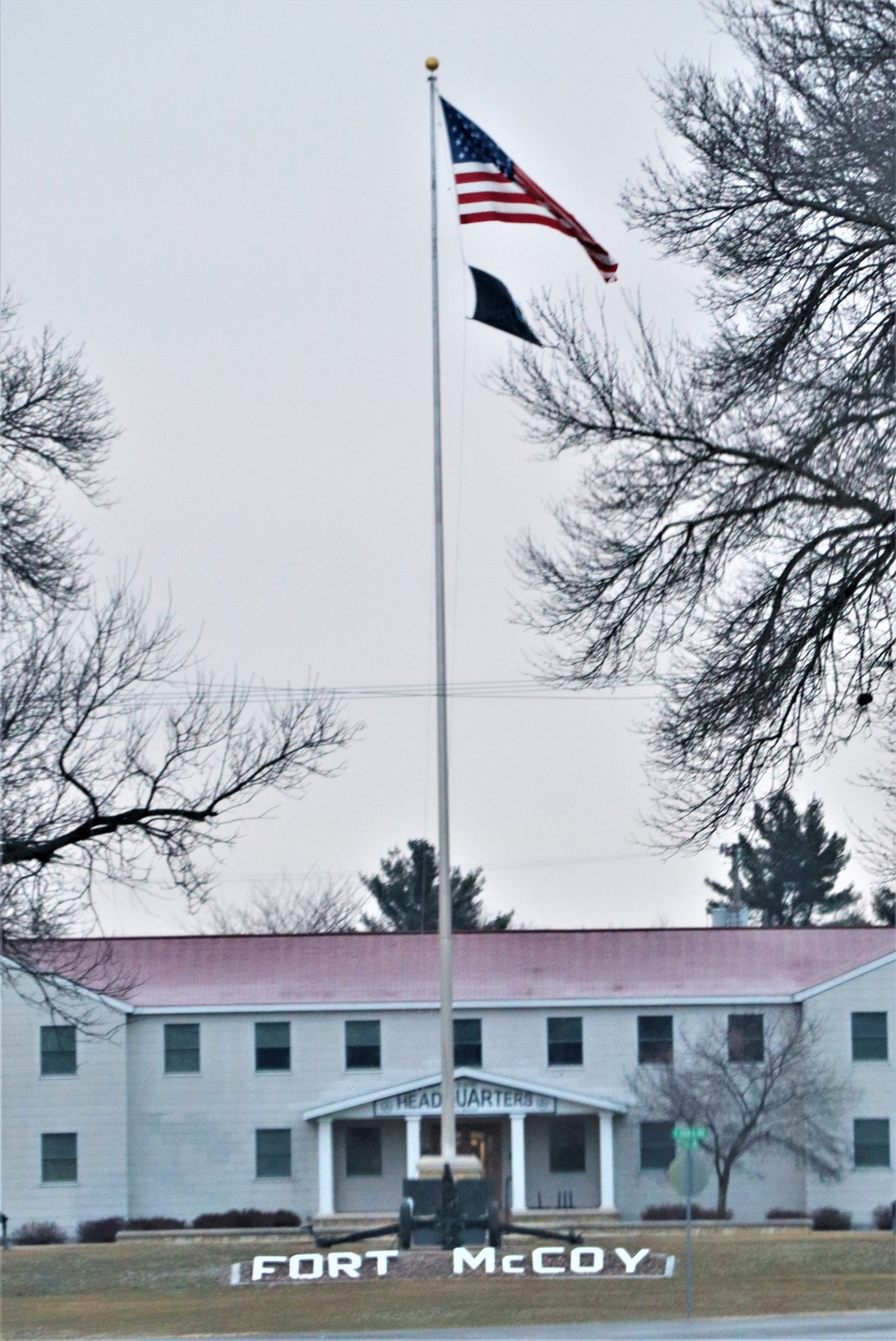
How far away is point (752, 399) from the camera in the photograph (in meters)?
11.1

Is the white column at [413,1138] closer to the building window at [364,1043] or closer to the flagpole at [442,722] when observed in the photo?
the building window at [364,1043]

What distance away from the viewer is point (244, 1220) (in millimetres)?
37000

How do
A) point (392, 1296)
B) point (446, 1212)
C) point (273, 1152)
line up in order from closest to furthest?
point (392, 1296) → point (446, 1212) → point (273, 1152)

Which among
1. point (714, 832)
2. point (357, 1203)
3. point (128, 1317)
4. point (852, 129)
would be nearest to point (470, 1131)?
point (357, 1203)

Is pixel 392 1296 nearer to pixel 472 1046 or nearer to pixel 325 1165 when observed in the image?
pixel 325 1165

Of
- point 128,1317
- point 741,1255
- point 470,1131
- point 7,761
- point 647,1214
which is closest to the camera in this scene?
point 7,761

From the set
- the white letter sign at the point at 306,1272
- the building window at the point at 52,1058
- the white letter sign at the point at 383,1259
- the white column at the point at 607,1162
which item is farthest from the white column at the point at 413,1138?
the white letter sign at the point at 383,1259

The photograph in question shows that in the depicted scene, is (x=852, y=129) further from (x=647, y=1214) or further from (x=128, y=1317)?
(x=647, y=1214)

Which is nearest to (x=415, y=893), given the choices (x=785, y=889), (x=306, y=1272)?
(x=785, y=889)

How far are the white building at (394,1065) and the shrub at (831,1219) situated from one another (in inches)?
16.3

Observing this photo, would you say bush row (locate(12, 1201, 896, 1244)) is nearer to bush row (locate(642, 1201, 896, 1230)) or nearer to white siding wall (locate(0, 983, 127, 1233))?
bush row (locate(642, 1201, 896, 1230))

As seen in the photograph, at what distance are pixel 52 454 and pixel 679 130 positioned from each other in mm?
7224

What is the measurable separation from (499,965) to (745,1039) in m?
5.39

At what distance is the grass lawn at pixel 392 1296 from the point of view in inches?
731
